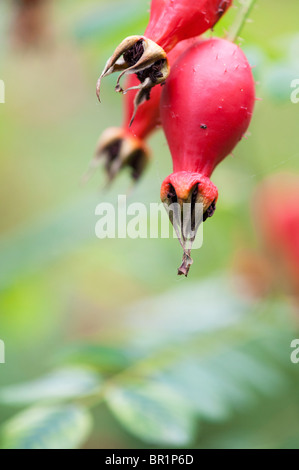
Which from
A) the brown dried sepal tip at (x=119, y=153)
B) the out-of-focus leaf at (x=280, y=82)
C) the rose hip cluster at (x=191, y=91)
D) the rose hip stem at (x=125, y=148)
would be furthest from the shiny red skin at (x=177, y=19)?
the out-of-focus leaf at (x=280, y=82)

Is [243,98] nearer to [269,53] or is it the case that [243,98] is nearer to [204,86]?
[204,86]

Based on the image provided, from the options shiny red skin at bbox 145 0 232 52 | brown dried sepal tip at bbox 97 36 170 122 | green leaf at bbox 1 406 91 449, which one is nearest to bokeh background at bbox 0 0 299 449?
green leaf at bbox 1 406 91 449

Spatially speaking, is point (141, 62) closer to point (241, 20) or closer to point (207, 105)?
point (207, 105)

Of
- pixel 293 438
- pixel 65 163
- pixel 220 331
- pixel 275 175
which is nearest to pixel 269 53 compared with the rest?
pixel 275 175

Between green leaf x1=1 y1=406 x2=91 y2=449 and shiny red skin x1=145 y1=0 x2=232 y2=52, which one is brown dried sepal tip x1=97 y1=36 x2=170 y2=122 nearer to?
shiny red skin x1=145 y1=0 x2=232 y2=52

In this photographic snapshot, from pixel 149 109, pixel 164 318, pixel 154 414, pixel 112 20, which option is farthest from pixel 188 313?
pixel 149 109

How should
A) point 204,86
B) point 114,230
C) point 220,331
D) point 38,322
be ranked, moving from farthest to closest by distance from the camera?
1. point 38,322
2. point 114,230
3. point 220,331
4. point 204,86
